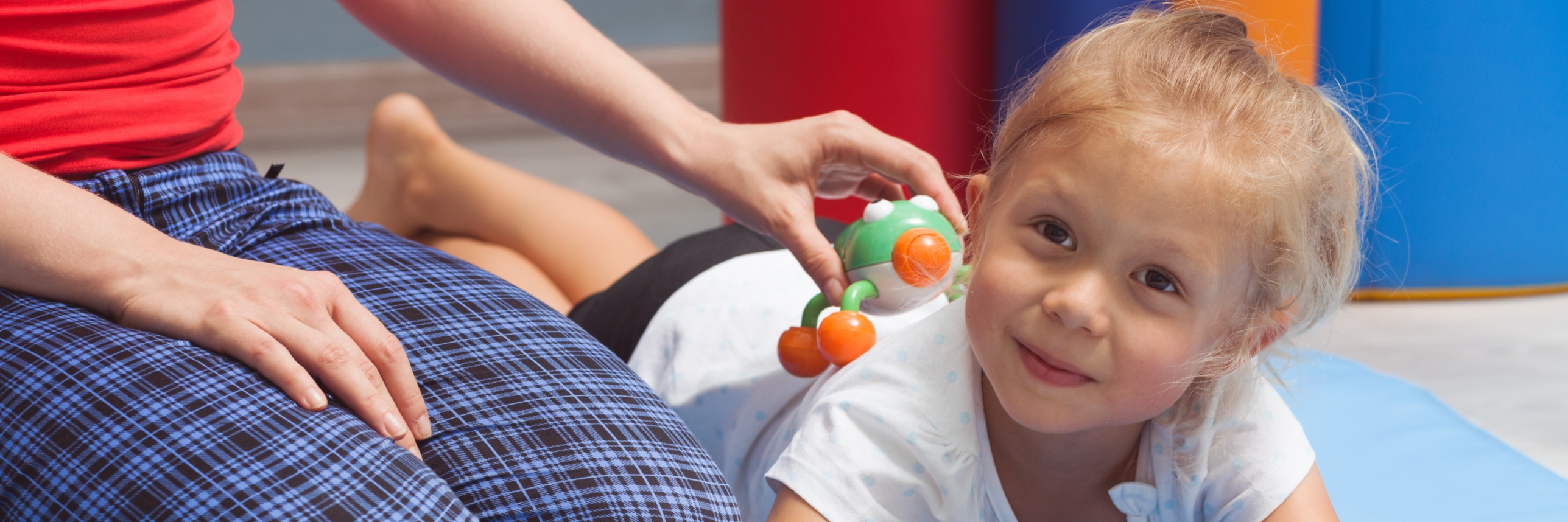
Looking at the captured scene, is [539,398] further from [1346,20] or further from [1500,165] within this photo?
[1500,165]

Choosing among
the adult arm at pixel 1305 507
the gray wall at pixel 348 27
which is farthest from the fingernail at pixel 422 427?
the gray wall at pixel 348 27

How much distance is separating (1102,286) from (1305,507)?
22 cm

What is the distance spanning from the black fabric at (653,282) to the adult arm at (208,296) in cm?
46

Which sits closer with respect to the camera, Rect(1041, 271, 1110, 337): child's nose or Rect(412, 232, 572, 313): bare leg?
Rect(1041, 271, 1110, 337): child's nose

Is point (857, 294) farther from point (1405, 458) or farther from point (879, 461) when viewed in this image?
point (1405, 458)

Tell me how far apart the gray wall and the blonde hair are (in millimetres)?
3103

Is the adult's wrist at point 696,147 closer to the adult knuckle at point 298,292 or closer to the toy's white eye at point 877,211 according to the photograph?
the toy's white eye at point 877,211

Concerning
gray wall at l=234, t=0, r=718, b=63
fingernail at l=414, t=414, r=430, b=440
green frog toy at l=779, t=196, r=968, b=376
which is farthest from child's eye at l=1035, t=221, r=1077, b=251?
gray wall at l=234, t=0, r=718, b=63

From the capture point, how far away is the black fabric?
3.54 ft

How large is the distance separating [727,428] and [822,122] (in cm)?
27

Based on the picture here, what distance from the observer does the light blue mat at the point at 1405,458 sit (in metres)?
0.94

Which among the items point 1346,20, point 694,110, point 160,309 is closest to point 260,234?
point 160,309

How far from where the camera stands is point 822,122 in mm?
864

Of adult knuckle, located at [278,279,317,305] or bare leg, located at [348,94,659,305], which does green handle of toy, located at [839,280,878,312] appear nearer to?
adult knuckle, located at [278,279,317,305]
